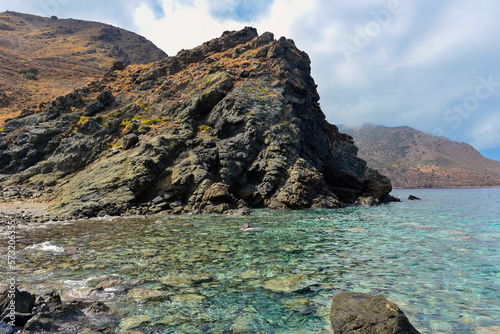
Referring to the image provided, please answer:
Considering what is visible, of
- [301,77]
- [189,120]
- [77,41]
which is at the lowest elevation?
[189,120]

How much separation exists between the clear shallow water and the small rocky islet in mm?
6570

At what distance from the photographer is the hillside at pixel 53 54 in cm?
7375

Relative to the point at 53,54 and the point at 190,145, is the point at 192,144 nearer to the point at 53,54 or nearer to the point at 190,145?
the point at 190,145

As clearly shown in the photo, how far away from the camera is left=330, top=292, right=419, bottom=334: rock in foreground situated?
516 centimetres

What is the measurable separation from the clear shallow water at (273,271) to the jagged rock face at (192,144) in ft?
50.4

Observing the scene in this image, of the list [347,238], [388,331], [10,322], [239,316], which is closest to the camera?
[388,331]

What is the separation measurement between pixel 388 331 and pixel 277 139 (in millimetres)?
36087

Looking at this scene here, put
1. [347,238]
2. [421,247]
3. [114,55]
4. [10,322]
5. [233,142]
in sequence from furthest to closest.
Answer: [114,55]
[233,142]
[347,238]
[421,247]
[10,322]

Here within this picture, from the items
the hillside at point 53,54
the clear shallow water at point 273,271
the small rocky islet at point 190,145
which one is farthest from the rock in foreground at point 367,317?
the hillside at point 53,54

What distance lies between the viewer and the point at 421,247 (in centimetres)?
1350

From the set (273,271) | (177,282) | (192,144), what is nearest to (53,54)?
(192,144)

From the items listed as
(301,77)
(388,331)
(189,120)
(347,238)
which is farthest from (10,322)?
(301,77)

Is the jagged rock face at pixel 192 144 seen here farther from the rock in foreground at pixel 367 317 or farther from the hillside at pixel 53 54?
the rock in foreground at pixel 367 317

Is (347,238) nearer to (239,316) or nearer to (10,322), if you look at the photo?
Answer: (239,316)
